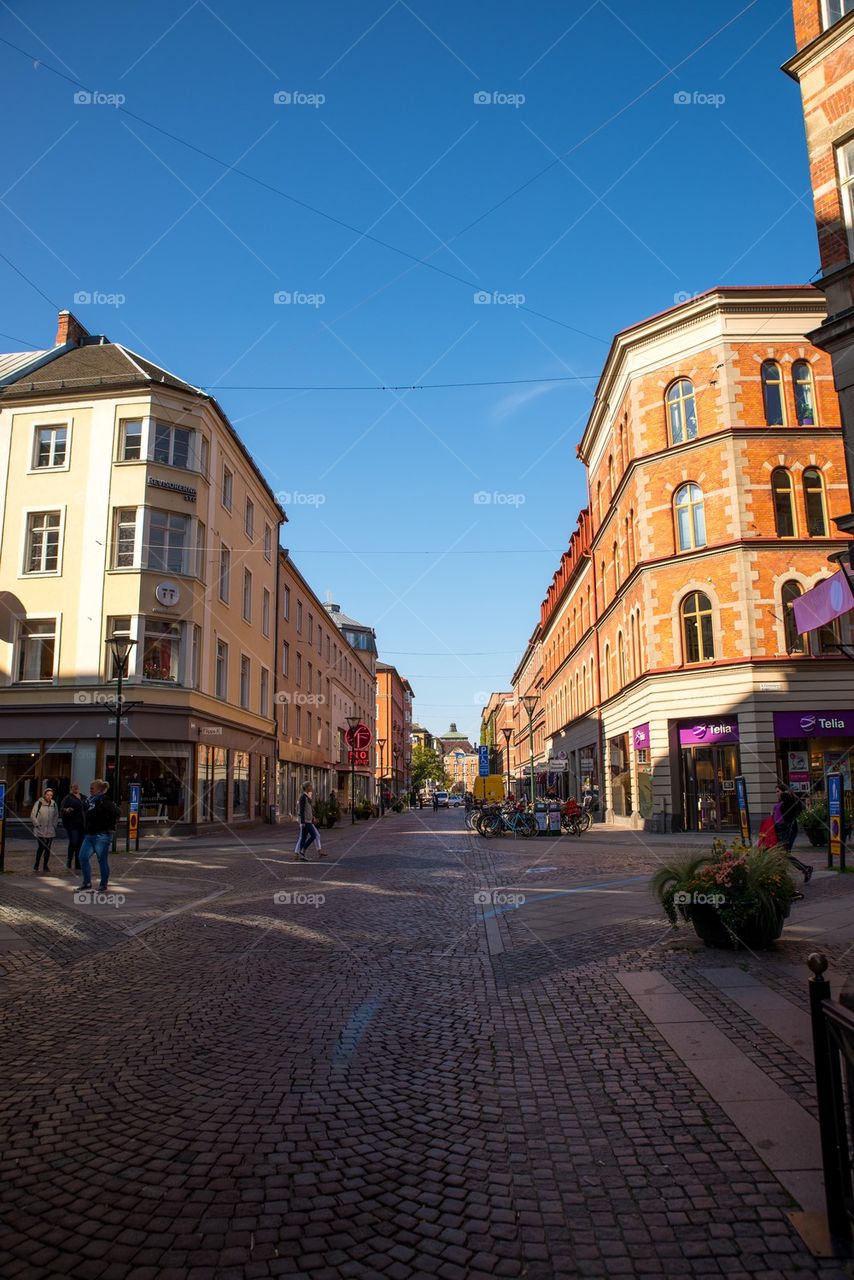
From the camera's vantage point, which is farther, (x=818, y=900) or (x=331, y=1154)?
(x=818, y=900)

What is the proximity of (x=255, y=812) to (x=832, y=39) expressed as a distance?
32.5 meters

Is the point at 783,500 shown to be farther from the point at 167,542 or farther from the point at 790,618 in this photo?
the point at 167,542

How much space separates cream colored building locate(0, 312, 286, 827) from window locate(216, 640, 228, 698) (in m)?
0.10

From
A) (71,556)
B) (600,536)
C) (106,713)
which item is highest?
(600,536)

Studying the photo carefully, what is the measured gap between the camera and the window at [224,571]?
32406 millimetres

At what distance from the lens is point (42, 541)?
1161 inches

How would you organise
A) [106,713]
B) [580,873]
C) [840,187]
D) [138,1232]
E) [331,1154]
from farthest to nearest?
1. [106,713]
2. [580,873]
3. [840,187]
4. [331,1154]
5. [138,1232]

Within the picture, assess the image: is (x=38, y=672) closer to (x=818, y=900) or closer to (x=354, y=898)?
(x=354, y=898)

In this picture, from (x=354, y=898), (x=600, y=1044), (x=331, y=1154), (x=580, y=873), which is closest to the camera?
(x=331, y=1154)

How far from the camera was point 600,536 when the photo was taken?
38.9 m

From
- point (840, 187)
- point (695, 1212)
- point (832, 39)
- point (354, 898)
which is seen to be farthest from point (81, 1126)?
point (832, 39)

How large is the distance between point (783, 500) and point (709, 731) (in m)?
8.01

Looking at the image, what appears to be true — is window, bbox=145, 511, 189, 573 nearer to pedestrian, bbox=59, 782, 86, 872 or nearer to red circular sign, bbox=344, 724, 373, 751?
red circular sign, bbox=344, 724, 373, 751

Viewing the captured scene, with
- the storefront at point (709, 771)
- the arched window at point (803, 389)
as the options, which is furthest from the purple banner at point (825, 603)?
the arched window at point (803, 389)
